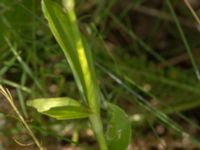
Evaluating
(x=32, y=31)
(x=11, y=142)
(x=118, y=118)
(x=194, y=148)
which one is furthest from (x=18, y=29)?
(x=194, y=148)

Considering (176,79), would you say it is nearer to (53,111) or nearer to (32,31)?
(32,31)

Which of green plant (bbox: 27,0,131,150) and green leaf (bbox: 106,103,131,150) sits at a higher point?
green plant (bbox: 27,0,131,150)

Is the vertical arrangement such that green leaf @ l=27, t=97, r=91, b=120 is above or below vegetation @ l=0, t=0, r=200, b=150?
above

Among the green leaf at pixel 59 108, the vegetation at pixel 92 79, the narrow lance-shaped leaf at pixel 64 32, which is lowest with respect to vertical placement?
the vegetation at pixel 92 79

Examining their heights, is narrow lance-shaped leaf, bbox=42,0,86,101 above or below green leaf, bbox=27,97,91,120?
above

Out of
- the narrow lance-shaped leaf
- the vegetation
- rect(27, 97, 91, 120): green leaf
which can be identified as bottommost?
the vegetation

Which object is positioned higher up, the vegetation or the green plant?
the green plant
